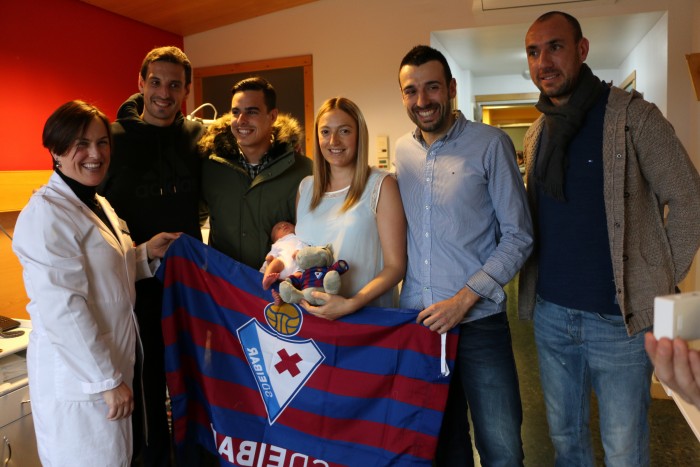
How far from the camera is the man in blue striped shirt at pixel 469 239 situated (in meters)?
1.68

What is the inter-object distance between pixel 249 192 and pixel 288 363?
2.37 feet

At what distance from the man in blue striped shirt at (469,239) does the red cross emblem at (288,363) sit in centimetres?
47

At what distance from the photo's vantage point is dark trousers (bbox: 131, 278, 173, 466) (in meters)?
2.20

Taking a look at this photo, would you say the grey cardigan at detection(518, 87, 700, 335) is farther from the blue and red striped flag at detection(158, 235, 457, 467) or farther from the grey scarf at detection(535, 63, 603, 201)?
the blue and red striped flag at detection(158, 235, 457, 467)

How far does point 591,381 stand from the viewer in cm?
177

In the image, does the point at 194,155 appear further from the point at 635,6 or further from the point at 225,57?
the point at 635,6

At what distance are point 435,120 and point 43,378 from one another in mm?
1507

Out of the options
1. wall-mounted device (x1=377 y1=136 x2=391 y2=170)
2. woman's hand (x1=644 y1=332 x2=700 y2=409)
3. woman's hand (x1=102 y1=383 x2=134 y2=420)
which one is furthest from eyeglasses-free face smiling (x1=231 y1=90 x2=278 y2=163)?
wall-mounted device (x1=377 y1=136 x2=391 y2=170)

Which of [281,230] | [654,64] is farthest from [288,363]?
[654,64]

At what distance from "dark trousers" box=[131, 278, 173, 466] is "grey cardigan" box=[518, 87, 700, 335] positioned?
69.7 inches

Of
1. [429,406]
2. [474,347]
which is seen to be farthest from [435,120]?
[429,406]

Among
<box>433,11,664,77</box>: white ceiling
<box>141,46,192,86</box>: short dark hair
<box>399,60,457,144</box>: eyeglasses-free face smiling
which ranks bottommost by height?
<box>399,60,457,144</box>: eyeglasses-free face smiling

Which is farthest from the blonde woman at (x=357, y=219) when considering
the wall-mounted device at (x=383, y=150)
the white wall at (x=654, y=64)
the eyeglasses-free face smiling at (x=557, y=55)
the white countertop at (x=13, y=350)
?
the white wall at (x=654, y=64)

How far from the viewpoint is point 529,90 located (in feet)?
24.5
